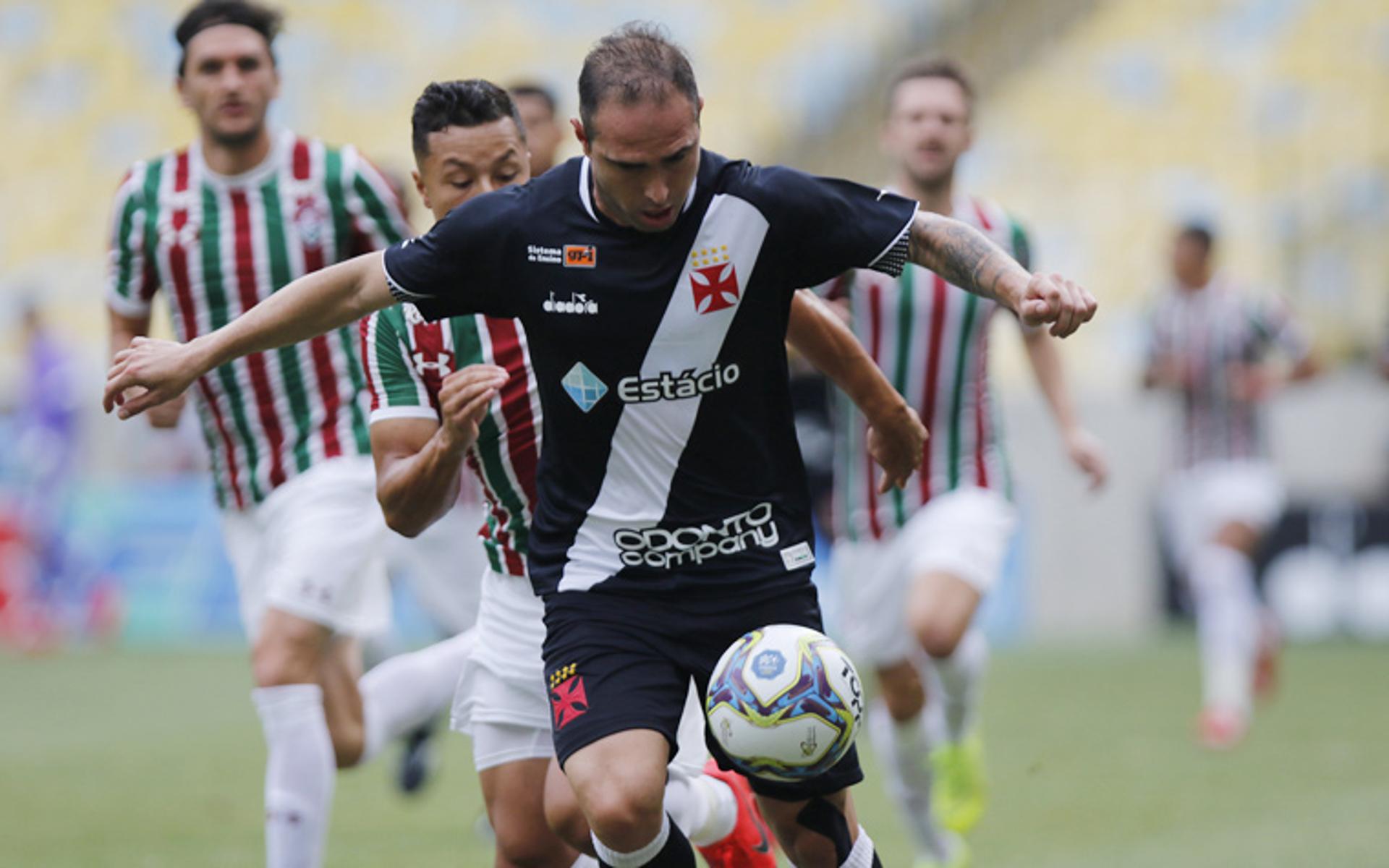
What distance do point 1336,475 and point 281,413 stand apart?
12935 millimetres

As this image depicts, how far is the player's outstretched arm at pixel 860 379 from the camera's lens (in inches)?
175

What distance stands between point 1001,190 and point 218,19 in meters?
15.2

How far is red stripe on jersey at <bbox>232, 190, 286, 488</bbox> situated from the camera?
602 cm

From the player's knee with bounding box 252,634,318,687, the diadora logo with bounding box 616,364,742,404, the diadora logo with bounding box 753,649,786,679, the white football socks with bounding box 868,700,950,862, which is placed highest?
the diadora logo with bounding box 616,364,742,404

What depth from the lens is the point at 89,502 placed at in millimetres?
17203

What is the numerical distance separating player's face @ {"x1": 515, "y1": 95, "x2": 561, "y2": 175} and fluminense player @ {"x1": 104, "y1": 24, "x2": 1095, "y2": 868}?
91.0 inches

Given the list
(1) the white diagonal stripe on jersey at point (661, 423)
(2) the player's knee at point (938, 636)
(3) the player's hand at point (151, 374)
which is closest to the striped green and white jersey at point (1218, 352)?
(2) the player's knee at point (938, 636)

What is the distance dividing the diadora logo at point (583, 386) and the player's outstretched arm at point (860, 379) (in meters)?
0.51

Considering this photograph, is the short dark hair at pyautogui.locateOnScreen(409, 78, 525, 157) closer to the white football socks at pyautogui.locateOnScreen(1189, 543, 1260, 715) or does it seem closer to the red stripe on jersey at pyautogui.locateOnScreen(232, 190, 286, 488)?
the red stripe on jersey at pyautogui.locateOnScreen(232, 190, 286, 488)

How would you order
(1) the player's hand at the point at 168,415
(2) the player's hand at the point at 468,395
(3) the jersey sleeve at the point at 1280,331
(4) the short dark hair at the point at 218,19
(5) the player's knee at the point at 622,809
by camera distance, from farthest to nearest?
1. (3) the jersey sleeve at the point at 1280,331
2. (4) the short dark hair at the point at 218,19
3. (1) the player's hand at the point at 168,415
4. (2) the player's hand at the point at 468,395
5. (5) the player's knee at the point at 622,809

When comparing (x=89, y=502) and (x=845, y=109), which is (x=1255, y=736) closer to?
(x=89, y=502)

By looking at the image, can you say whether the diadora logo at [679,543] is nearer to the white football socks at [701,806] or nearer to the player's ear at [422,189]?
the white football socks at [701,806]

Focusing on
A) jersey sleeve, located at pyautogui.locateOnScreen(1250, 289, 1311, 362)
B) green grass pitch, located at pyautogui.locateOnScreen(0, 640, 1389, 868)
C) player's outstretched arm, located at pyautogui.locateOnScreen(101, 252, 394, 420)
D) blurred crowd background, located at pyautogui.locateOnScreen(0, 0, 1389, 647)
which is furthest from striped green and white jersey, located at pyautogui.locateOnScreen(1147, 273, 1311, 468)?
player's outstretched arm, located at pyautogui.locateOnScreen(101, 252, 394, 420)

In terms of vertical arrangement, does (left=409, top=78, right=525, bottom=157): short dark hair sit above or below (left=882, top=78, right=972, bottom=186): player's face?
below
